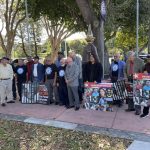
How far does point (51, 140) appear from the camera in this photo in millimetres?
6559

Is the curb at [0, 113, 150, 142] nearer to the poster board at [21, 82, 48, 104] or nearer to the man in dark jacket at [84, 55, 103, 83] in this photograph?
the poster board at [21, 82, 48, 104]

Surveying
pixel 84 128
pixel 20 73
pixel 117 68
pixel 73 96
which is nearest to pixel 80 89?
→ pixel 73 96

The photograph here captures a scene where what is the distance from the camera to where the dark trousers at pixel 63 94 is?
9617 mm

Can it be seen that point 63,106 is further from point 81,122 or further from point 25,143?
point 25,143

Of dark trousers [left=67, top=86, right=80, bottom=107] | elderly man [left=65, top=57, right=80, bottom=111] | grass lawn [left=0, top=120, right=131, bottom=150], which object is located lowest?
grass lawn [left=0, top=120, right=131, bottom=150]

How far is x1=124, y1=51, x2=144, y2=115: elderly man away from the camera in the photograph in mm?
8391

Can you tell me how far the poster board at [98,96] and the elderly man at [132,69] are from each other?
602 mm

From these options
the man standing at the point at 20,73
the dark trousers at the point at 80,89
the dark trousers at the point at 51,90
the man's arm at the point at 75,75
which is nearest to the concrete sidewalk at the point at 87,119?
the dark trousers at the point at 51,90

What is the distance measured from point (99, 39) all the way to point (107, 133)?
774 centimetres

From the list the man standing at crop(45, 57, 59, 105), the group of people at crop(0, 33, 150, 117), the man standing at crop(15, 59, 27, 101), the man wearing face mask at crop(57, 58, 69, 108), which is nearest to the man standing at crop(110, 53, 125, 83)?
the group of people at crop(0, 33, 150, 117)

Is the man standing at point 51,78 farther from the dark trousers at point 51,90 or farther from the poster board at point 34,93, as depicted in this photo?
the poster board at point 34,93

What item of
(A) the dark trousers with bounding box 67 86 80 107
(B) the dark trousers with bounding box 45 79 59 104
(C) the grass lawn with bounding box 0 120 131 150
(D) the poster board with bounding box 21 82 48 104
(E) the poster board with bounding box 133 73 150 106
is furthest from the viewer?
(D) the poster board with bounding box 21 82 48 104

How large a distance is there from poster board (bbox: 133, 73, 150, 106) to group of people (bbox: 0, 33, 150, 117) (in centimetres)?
27

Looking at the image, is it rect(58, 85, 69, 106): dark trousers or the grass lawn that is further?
rect(58, 85, 69, 106): dark trousers
